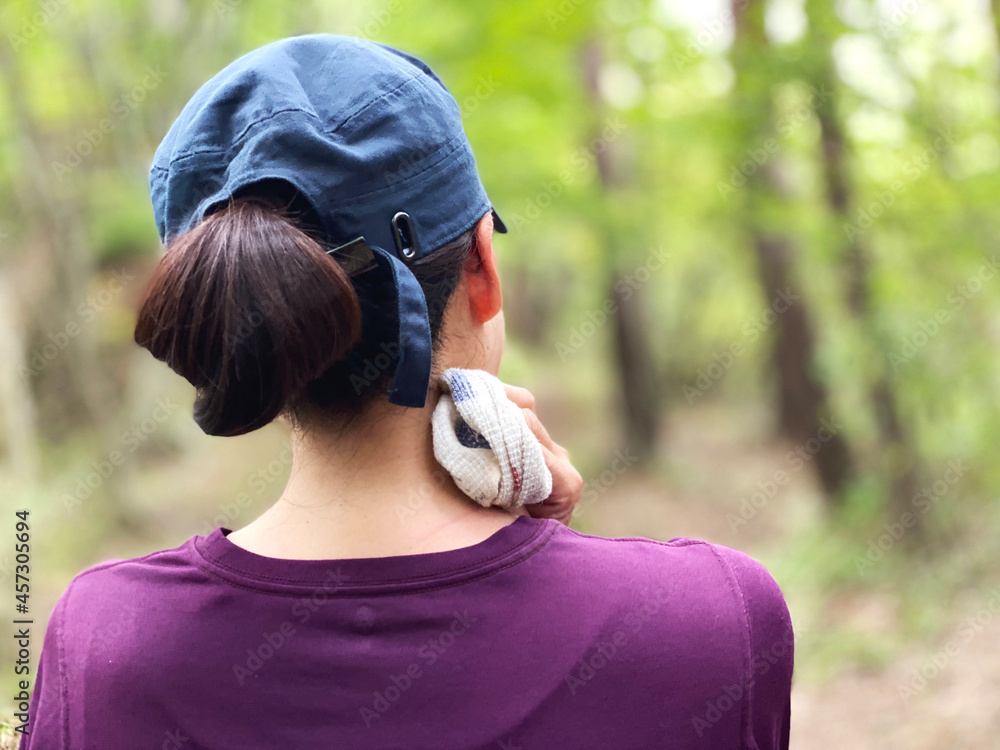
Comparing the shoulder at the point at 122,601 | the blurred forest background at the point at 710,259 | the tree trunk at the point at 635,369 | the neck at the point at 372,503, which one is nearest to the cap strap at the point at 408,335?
the neck at the point at 372,503

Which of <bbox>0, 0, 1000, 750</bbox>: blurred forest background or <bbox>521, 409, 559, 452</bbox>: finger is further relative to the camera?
<bbox>0, 0, 1000, 750</bbox>: blurred forest background

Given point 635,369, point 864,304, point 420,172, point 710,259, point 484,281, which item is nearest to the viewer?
point 420,172

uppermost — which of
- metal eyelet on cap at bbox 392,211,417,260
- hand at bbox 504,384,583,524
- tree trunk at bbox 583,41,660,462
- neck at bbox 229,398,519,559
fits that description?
metal eyelet on cap at bbox 392,211,417,260

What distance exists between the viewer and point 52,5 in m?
7.88

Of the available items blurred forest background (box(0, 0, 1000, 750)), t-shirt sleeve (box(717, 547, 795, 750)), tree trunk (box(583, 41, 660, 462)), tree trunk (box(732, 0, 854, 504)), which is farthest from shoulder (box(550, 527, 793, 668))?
tree trunk (box(583, 41, 660, 462))

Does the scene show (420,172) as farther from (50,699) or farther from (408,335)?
(50,699)

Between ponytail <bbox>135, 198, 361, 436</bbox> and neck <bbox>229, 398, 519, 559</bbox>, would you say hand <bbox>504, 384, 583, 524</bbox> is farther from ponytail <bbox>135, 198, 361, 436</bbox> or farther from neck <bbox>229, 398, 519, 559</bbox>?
ponytail <bbox>135, 198, 361, 436</bbox>

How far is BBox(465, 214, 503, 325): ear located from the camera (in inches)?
47.2

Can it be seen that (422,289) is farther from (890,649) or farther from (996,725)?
(890,649)

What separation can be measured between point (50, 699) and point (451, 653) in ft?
1.75

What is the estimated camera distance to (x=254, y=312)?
0.99 m

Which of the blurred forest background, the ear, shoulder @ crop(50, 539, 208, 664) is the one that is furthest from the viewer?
the blurred forest background

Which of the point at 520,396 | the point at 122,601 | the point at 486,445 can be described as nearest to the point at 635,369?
the point at 520,396

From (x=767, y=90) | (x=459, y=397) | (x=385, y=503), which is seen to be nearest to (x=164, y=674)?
(x=385, y=503)
